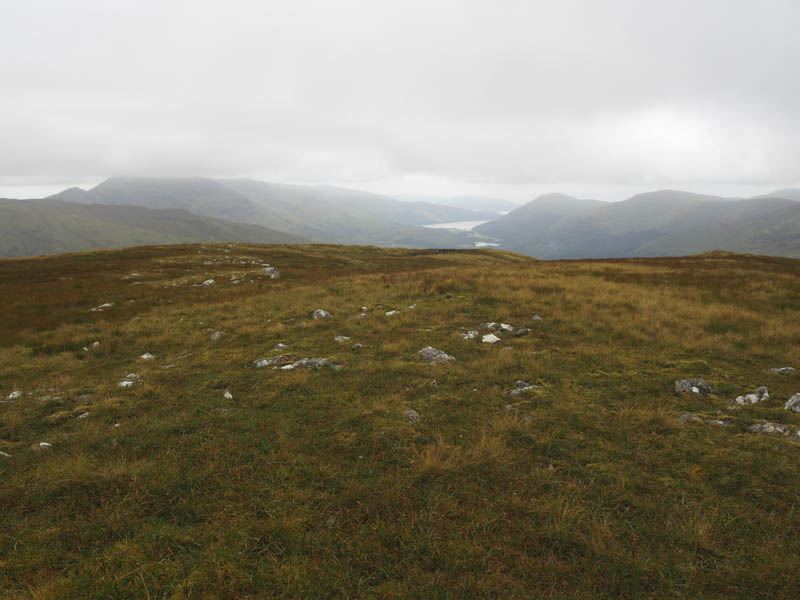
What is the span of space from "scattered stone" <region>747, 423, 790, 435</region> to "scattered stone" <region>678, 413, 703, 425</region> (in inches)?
28.1

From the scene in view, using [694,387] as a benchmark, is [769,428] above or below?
below

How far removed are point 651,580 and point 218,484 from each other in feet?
18.4

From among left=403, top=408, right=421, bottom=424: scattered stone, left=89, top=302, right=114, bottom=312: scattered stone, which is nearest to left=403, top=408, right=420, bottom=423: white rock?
left=403, top=408, right=421, bottom=424: scattered stone

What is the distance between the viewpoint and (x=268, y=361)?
406 inches

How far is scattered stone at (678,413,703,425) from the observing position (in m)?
6.74

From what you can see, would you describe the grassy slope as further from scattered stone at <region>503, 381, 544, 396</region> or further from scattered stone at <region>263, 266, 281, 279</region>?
scattered stone at <region>263, 266, 281, 279</region>

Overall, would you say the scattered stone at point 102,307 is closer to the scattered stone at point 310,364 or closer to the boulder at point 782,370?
the scattered stone at point 310,364

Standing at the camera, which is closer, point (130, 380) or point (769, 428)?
point (769, 428)

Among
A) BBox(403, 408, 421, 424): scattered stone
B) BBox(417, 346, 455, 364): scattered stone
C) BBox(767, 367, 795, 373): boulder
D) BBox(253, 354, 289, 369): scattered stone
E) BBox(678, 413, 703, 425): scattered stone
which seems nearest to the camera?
BBox(678, 413, 703, 425): scattered stone

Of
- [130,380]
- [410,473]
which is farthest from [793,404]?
[130,380]

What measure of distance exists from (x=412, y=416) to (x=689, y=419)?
5.25 meters

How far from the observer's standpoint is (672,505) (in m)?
4.82

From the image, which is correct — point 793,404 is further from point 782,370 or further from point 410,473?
point 410,473

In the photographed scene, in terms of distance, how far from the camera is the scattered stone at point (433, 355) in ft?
32.3
